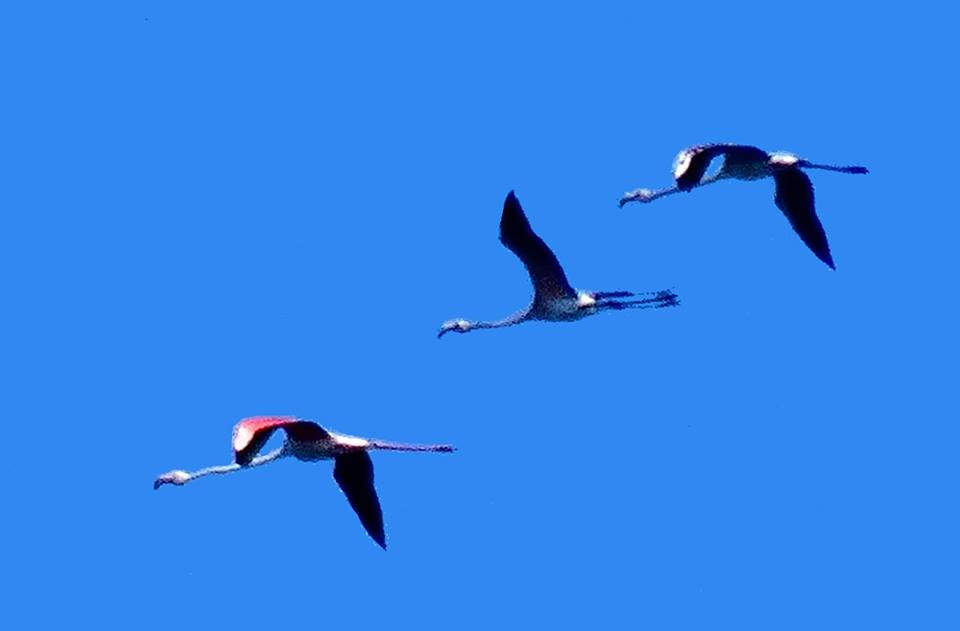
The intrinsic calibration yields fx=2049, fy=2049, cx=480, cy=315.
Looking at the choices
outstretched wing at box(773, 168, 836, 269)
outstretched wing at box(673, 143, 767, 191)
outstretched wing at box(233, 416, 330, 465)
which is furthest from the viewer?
outstretched wing at box(773, 168, 836, 269)

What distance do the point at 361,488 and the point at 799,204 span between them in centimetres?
741

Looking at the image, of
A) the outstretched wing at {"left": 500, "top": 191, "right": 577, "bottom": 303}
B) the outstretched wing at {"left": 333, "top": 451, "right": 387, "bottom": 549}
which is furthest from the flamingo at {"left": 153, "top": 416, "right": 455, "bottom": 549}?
the outstretched wing at {"left": 500, "top": 191, "right": 577, "bottom": 303}

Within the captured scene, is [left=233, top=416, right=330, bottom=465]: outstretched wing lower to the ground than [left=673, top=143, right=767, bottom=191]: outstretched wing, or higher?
lower

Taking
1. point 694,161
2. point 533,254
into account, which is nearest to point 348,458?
point 533,254

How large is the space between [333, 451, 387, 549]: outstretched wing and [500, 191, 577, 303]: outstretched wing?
334 cm

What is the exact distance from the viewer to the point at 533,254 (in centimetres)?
2662

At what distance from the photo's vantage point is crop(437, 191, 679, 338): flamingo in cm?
2556

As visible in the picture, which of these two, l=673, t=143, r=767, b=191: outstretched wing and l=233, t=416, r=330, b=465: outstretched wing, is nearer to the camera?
l=233, t=416, r=330, b=465: outstretched wing

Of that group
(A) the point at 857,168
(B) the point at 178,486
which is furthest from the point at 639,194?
(B) the point at 178,486

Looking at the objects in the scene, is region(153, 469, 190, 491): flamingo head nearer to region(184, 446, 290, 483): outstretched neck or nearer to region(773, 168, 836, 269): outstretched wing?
region(184, 446, 290, 483): outstretched neck

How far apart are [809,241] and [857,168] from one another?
2.72 metres

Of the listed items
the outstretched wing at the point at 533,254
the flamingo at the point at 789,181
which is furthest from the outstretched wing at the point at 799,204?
the outstretched wing at the point at 533,254

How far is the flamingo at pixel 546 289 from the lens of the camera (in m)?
25.6

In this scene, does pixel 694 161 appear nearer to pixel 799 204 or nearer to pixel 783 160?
pixel 783 160
